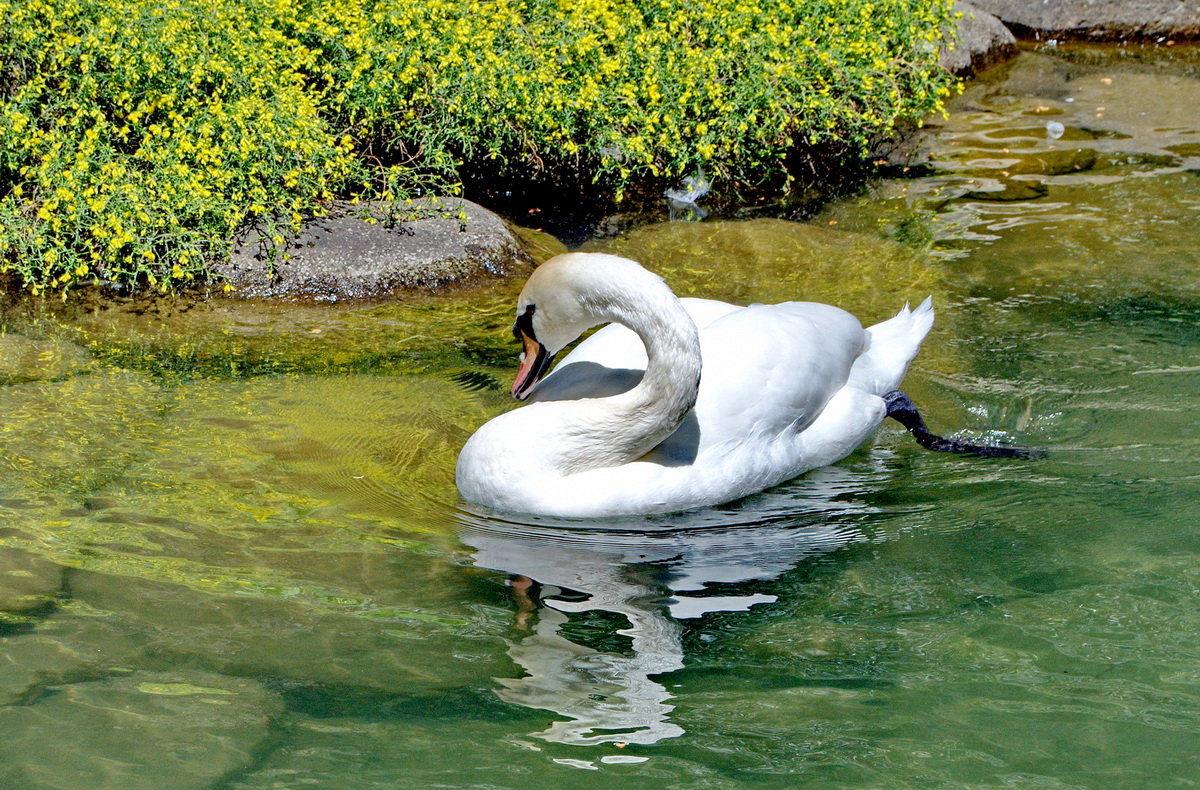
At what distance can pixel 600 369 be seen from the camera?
455cm

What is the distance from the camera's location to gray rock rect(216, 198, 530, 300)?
257 inches

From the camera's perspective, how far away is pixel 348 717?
3055mm

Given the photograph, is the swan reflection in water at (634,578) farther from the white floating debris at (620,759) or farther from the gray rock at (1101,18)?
the gray rock at (1101,18)

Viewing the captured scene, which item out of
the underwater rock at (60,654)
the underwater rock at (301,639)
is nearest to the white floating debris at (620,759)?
the underwater rock at (301,639)

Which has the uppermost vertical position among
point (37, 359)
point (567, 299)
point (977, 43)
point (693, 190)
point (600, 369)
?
point (977, 43)

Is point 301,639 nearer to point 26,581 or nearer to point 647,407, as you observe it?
point 26,581

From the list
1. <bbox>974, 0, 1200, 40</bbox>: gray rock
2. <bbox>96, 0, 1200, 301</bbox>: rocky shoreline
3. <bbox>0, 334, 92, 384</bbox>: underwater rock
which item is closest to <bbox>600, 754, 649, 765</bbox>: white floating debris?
<bbox>0, 334, 92, 384</bbox>: underwater rock

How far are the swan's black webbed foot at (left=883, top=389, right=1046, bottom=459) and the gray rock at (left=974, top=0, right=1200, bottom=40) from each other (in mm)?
9281

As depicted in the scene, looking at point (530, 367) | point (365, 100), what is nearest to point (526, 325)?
point (530, 367)

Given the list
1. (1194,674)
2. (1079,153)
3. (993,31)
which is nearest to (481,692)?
(1194,674)

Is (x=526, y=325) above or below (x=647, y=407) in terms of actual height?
above

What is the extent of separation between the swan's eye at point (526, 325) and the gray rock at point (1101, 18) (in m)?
10.3

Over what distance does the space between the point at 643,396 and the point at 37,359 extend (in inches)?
118

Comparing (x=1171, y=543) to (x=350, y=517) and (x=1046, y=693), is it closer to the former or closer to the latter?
(x=1046, y=693)
